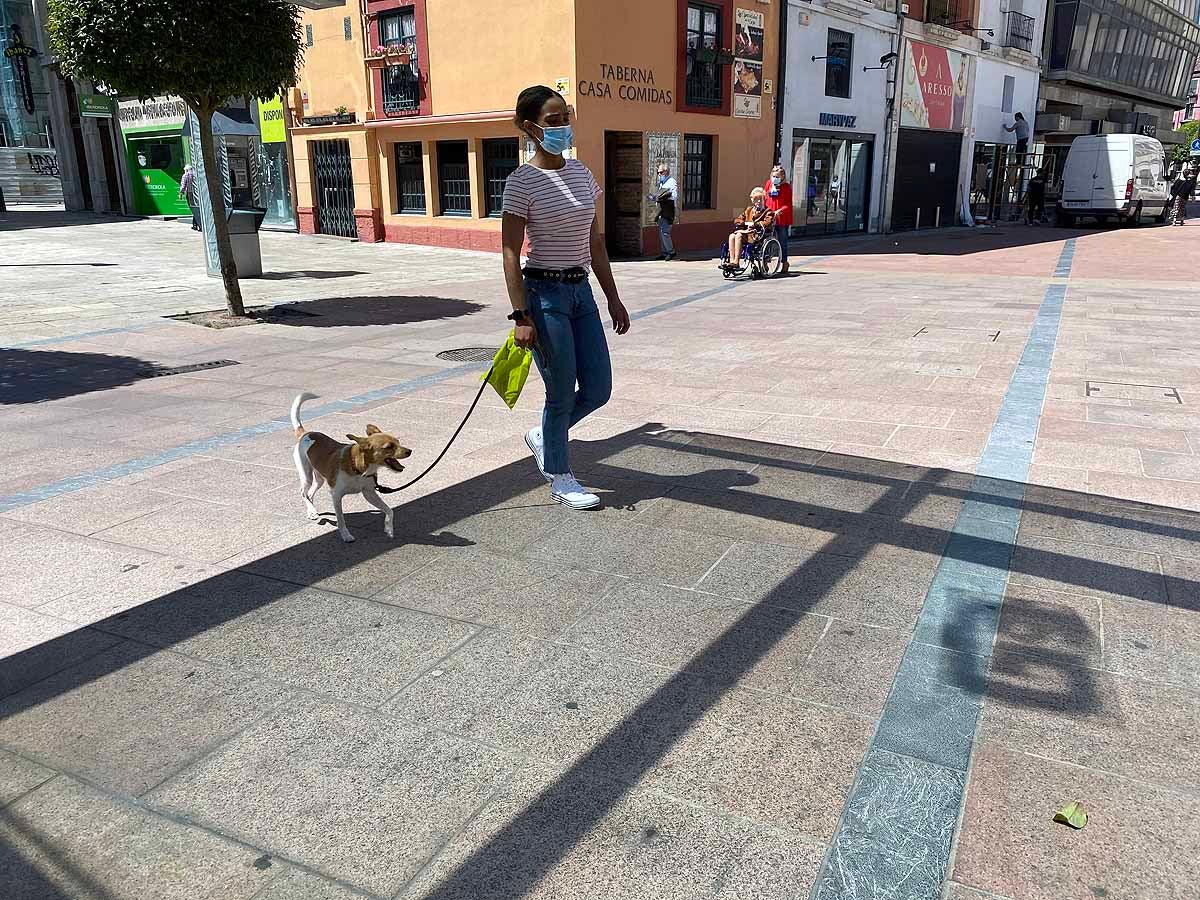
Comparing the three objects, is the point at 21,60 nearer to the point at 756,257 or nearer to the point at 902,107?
the point at 902,107

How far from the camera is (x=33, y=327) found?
36.3ft

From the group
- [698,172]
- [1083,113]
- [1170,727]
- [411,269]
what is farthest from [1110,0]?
[1170,727]

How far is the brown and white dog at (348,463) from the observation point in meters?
4.14

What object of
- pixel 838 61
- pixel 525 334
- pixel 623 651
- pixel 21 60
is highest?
pixel 21 60

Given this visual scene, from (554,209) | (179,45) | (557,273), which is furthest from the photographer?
(179,45)

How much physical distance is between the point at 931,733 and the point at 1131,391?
5625 millimetres

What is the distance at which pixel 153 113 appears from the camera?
28766mm

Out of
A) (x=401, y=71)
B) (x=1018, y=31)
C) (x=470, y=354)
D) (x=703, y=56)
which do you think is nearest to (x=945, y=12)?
(x=1018, y=31)

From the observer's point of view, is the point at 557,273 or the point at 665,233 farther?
the point at 665,233

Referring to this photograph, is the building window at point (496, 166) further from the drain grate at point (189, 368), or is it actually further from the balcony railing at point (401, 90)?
the drain grate at point (189, 368)

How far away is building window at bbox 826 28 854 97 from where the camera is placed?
25391mm

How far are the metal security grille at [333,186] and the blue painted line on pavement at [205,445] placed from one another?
18077mm

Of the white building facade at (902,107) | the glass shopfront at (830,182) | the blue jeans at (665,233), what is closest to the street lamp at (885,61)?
the white building facade at (902,107)

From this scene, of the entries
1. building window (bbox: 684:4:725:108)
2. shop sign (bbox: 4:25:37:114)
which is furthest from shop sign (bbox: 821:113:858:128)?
shop sign (bbox: 4:25:37:114)
